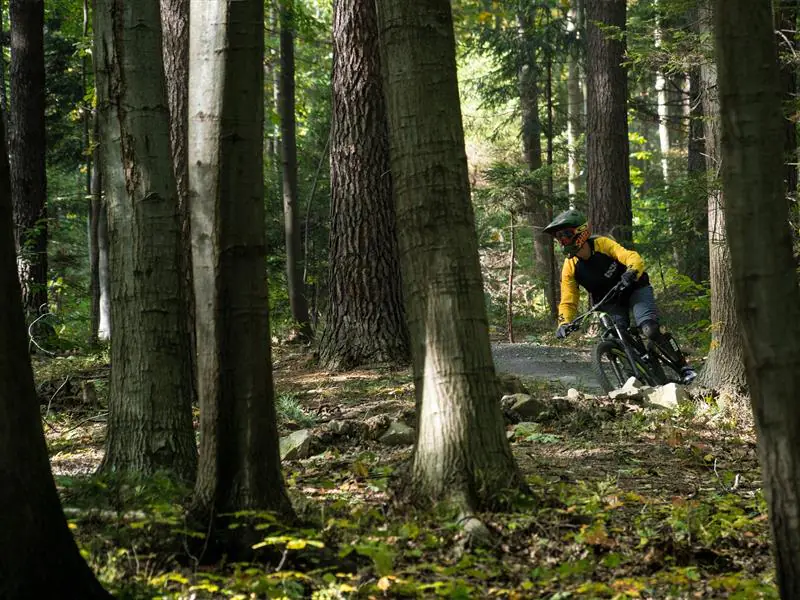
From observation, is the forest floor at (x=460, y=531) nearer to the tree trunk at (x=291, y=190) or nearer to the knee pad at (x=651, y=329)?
the knee pad at (x=651, y=329)

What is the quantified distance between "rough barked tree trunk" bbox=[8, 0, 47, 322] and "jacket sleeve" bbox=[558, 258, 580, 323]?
9.82 meters

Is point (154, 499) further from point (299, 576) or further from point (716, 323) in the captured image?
point (716, 323)

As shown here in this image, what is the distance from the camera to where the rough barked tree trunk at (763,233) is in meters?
3.09

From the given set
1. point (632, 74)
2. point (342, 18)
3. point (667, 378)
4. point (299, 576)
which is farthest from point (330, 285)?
point (632, 74)

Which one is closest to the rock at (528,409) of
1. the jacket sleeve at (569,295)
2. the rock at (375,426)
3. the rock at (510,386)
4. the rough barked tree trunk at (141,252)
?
the rock at (510,386)

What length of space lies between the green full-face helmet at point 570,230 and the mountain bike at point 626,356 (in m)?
0.68

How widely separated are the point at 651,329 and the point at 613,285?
63 centimetres

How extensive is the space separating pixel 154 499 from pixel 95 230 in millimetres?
12083

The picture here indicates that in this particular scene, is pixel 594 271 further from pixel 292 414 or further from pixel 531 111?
pixel 531 111

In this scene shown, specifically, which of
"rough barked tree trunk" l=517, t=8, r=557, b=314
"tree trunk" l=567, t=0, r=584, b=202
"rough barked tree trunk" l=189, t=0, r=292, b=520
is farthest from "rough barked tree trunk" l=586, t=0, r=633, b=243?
"rough barked tree trunk" l=189, t=0, r=292, b=520

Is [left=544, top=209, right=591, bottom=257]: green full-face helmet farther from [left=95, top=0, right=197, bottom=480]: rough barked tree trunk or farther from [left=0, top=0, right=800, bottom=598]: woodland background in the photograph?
[left=95, top=0, right=197, bottom=480]: rough barked tree trunk

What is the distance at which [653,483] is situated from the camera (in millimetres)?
5918

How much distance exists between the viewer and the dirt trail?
1083cm

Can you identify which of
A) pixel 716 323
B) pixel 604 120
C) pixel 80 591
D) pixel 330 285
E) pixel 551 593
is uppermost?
pixel 604 120
